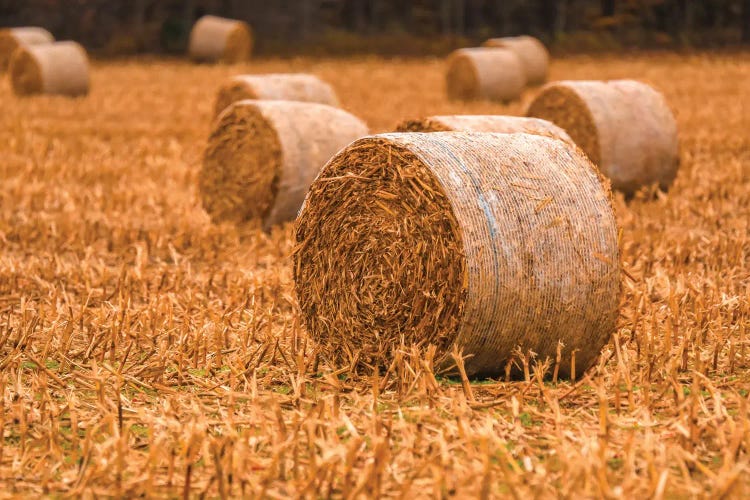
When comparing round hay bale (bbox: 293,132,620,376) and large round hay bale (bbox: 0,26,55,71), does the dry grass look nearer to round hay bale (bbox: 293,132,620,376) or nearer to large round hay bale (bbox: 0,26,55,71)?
round hay bale (bbox: 293,132,620,376)

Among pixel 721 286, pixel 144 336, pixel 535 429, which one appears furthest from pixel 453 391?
pixel 721 286

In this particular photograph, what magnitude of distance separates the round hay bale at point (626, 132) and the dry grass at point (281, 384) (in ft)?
0.84

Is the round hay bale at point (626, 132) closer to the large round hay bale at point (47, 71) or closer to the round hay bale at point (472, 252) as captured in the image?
the round hay bale at point (472, 252)

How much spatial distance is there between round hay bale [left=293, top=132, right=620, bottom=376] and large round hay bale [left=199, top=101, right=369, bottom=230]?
126 inches

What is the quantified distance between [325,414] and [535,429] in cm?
79

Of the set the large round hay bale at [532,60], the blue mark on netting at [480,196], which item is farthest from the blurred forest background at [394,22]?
the blue mark on netting at [480,196]

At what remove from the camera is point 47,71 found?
18.0m

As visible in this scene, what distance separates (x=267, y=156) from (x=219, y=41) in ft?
63.1

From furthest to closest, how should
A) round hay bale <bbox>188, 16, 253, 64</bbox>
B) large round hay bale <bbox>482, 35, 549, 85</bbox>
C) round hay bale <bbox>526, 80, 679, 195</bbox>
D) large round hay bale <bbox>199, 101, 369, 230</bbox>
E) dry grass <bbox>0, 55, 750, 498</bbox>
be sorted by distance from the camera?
round hay bale <bbox>188, 16, 253, 64</bbox> < large round hay bale <bbox>482, 35, 549, 85</bbox> < round hay bale <bbox>526, 80, 679, 195</bbox> < large round hay bale <bbox>199, 101, 369, 230</bbox> < dry grass <bbox>0, 55, 750, 498</bbox>

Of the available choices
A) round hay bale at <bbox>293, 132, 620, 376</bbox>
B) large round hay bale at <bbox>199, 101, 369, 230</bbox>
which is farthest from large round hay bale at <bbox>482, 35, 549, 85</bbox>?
round hay bale at <bbox>293, 132, 620, 376</bbox>

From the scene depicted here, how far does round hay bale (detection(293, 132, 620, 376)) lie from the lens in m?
4.52

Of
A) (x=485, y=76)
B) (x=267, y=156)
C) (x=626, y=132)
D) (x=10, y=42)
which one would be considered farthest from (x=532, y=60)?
(x=267, y=156)

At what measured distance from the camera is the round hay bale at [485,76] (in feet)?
60.4

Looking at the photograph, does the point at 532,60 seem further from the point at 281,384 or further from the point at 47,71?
the point at 281,384
